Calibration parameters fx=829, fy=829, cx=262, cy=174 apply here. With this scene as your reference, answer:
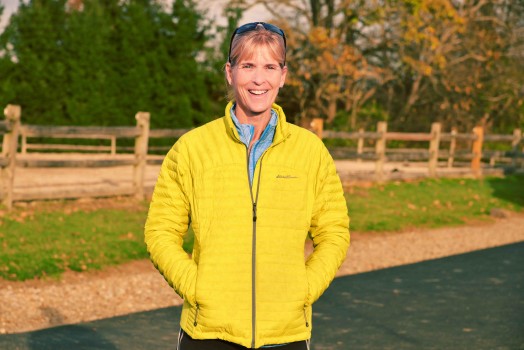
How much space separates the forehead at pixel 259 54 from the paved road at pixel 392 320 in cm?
382

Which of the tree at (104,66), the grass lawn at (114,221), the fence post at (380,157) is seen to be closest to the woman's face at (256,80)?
the grass lawn at (114,221)

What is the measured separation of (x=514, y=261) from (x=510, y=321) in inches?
151

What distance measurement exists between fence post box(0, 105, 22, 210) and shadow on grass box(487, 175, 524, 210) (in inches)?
430

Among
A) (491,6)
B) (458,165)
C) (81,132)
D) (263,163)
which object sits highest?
(491,6)

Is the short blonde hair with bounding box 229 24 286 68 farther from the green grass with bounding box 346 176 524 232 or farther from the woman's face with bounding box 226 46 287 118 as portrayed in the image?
the green grass with bounding box 346 176 524 232

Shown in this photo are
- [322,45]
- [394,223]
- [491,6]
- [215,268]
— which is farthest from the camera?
[491,6]

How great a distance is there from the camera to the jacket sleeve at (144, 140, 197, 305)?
2498 mm

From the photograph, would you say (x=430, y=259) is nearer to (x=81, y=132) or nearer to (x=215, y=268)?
(x=81, y=132)

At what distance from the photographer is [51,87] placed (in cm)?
3041

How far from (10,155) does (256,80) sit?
32.7 feet

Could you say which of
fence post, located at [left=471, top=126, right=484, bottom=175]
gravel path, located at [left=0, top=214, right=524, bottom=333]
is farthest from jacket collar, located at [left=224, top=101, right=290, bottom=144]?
fence post, located at [left=471, top=126, right=484, bottom=175]

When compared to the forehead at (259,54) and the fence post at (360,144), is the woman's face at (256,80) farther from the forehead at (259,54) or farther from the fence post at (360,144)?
the fence post at (360,144)

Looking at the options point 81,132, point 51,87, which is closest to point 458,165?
point 51,87

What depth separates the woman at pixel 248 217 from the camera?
2.45 metres
